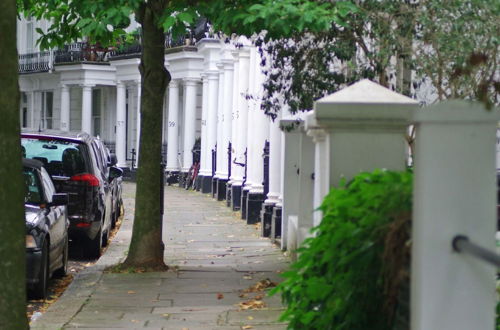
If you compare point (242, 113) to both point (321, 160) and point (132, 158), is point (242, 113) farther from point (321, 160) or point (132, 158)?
point (321, 160)

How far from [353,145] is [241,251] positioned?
1049cm

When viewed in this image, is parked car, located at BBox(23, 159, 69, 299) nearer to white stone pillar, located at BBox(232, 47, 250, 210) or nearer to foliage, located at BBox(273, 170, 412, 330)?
foliage, located at BBox(273, 170, 412, 330)

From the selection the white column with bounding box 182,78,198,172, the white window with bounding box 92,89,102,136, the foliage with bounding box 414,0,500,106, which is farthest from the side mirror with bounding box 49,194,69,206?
the white window with bounding box 92,89,102,136

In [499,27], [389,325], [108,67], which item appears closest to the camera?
[389,325]

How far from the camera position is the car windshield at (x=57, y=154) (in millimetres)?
16281

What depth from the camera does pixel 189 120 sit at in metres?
37.9

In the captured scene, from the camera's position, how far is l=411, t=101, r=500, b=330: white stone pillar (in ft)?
14.2

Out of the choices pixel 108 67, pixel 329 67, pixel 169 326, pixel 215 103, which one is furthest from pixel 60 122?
pixel 169 326

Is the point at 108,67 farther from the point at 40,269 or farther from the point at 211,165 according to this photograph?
the point at 40,269

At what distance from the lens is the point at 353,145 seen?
6.47 metres

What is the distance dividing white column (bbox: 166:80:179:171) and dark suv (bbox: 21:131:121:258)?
22.8m

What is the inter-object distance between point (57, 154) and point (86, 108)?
29.9 m

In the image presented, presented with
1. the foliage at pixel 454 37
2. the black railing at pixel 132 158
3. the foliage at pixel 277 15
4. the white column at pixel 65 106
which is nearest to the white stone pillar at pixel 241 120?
the foliage at pixel 277 15

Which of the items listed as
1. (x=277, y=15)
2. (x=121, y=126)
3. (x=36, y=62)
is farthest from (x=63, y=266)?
(x=36, y=62)
